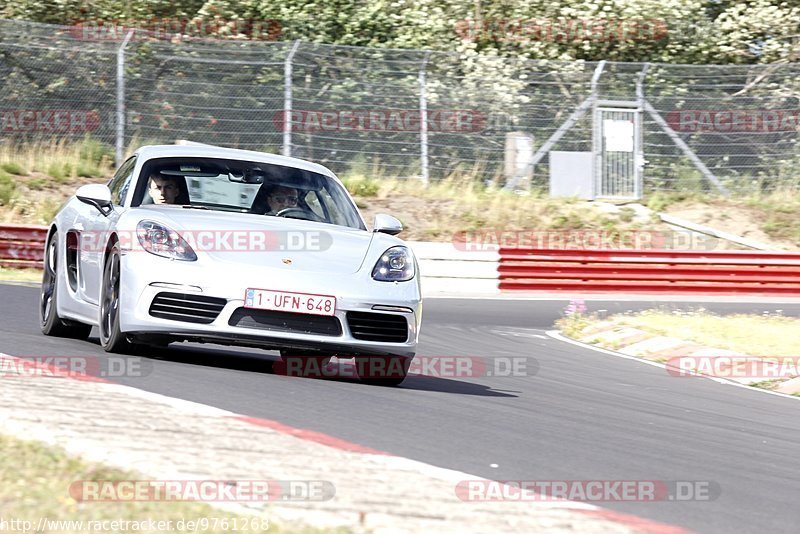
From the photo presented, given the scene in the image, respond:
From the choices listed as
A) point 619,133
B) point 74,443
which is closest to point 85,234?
point 74,443

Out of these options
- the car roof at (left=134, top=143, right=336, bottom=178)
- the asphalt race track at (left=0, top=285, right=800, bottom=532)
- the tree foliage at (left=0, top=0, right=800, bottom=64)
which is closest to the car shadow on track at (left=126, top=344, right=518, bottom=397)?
the asphalt race track at (left=0, top=285, right=800, bottom=532)

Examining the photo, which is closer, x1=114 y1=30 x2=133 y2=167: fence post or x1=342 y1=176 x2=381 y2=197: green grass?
x1=114 y1=30 x2=133 y2=167: fence post

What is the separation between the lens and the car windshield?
304 inches

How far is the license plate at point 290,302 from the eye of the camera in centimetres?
680

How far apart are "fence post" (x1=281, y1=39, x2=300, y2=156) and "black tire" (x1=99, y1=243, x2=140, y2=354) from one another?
48.0 feet

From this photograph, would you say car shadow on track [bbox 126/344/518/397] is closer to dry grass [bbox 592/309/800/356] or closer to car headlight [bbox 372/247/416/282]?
car headlight [bbox 372/247/416/282]

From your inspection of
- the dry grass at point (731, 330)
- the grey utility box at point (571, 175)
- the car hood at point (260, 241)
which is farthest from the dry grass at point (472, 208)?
the car hood at point (260, 241)

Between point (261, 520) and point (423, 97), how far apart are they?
63.4 feet

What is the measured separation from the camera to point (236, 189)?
7.82 meters

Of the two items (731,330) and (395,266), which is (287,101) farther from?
(395,266)

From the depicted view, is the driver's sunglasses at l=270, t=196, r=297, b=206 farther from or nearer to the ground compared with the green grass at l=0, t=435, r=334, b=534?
farther from the ground

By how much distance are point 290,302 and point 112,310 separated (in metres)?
1.07

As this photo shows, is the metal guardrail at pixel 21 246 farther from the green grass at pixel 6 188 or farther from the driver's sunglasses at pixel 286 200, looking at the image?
the driver's sunglasses at pixel 286 200

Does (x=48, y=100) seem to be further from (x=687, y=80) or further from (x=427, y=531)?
(x=427, y=531)
